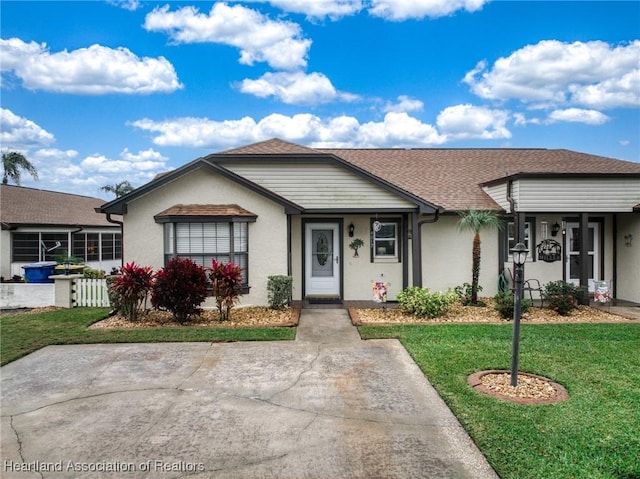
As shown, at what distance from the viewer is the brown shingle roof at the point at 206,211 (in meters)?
10.5

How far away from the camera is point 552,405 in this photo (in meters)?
4.95

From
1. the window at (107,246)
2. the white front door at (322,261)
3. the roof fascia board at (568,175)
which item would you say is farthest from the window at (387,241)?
the window at (107,246)

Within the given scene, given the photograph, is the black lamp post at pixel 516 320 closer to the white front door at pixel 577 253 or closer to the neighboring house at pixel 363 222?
the neighboring house at pixel 363 222

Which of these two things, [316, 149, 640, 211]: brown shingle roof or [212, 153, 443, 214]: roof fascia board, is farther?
[316, 149, 640, 211]: brown shingle roof

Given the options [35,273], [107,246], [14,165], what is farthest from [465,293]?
[14,165]

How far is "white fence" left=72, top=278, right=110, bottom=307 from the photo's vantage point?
37.9 ft

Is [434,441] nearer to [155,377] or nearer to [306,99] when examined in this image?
[155,377]

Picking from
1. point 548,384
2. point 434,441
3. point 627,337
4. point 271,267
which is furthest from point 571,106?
point 434,441

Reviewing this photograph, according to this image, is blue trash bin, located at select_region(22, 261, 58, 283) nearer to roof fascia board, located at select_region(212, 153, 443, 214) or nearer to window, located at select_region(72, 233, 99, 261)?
window, located at select_region(72, 233, 99, 261)

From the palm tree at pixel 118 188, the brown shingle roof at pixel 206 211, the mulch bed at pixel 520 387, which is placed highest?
the palm tree at pixel 118 188

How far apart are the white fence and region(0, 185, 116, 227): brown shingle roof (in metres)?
7.17

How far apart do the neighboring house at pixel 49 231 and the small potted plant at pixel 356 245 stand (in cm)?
988

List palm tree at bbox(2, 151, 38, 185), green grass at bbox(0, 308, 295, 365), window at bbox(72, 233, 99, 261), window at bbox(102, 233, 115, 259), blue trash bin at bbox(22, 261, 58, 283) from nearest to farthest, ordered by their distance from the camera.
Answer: green grass at bbox(0, 308, 295, 365)
blue trash bin at bbox(22, 261, 58, 283)
window at bbox(72, 233, 99, 261)
window at bbox(102, 233, 115, 259)
palm tree at bbox(2, 151, 38, 185)

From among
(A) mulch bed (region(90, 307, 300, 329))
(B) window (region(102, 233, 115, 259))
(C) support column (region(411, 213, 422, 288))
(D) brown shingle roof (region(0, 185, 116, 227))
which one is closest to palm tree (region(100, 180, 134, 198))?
(D) brown shingle roof (region(0, 185, 116, 227))
